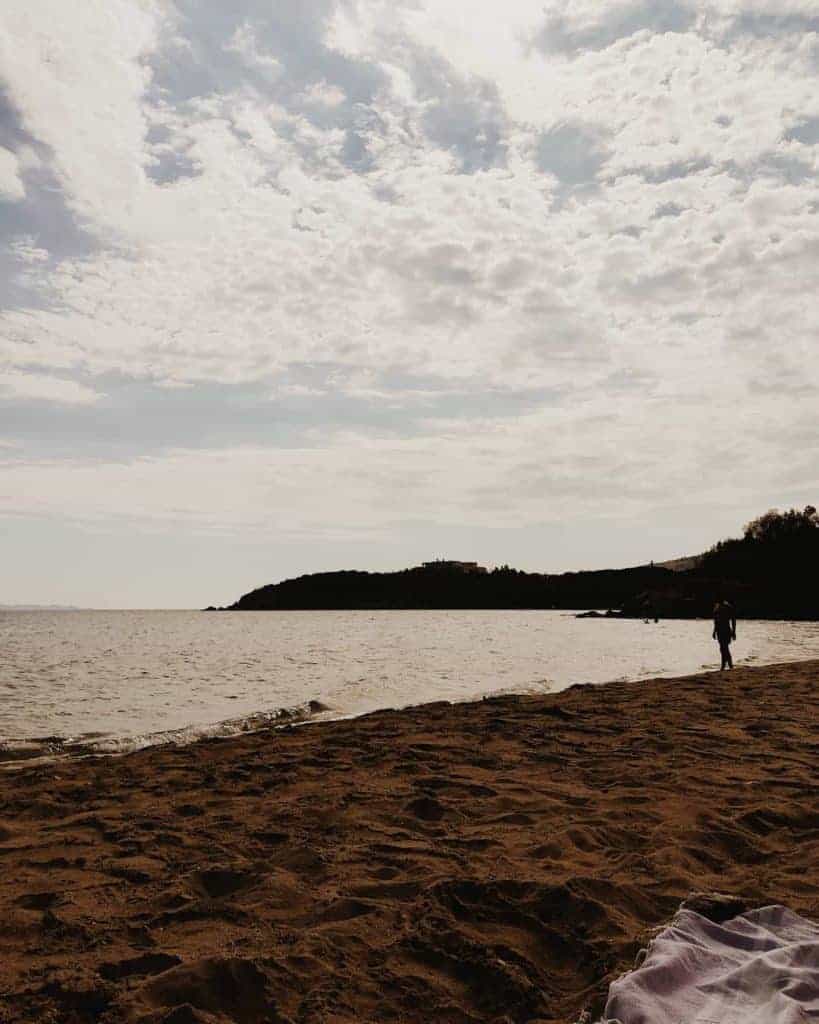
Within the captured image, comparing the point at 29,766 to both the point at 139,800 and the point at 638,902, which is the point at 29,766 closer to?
the point at 139,800

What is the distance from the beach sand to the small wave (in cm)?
154

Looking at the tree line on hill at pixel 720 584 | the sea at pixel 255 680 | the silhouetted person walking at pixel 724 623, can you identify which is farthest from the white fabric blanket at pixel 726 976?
the tree line on hill at pixel 720 584

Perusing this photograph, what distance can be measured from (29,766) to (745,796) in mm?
9656

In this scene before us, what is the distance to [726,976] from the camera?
3.81 metres

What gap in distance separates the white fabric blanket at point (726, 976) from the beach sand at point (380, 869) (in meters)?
0.21

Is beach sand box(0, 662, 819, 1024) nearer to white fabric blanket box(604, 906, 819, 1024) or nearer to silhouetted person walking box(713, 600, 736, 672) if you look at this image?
white fabric blanket box(604, 906, 819, 1024)

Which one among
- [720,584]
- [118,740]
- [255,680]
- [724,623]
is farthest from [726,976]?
[720,584]

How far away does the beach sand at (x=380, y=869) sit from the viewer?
3797 mm

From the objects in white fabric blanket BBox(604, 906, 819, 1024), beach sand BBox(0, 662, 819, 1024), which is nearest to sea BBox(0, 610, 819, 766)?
beach sand BBox(0, 662, 819, 1024)

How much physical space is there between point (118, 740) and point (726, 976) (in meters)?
11.7

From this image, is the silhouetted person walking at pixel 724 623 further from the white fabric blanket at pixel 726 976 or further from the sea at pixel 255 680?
the white fabric blanket at pixel 726 976

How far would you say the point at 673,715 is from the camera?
12.7 meters

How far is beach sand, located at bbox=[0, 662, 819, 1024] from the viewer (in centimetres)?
380

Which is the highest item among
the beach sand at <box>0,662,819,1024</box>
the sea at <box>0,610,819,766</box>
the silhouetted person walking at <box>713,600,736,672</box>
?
the silhouetted person walking at <box>713,600,736,672</box>
